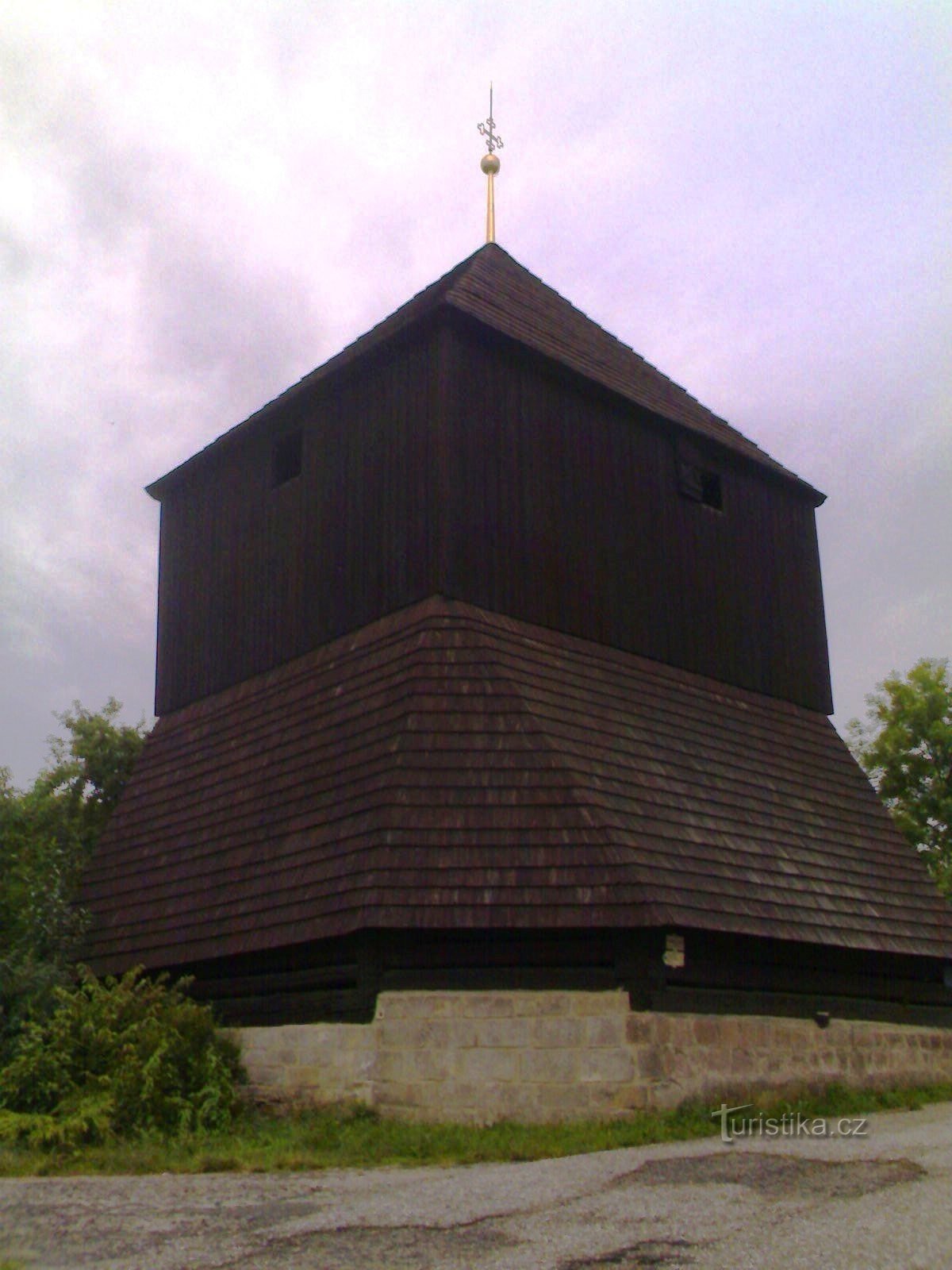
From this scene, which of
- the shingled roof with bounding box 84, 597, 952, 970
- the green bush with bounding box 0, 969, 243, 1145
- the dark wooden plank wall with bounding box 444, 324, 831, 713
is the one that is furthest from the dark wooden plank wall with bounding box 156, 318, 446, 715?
the green bush with bounding box 0, 969, 243, 1145

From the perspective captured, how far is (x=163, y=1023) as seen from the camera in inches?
508

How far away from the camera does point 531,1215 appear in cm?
786

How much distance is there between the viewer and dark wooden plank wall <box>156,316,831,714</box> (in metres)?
15.8

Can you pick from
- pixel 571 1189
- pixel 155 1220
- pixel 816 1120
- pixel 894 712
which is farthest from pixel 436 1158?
pixel 894 712

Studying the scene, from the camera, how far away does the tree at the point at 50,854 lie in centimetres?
1455

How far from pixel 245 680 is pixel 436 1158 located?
27.5ft

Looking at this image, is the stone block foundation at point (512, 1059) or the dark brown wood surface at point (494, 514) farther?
the dark brown wood surface at point (494, 514)

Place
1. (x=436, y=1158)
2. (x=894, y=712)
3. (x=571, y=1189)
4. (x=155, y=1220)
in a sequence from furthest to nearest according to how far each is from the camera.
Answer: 1. (x=894, y=712)
2. (x=436, y=1158)
3. (x=571, y=1189)
4. (x=155, y=1220)

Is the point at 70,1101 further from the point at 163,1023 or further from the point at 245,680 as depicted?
the point at 245,680

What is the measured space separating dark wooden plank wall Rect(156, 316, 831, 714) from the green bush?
5.06 meters

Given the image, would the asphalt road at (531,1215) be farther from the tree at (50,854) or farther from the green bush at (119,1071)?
the tree at (50,854)

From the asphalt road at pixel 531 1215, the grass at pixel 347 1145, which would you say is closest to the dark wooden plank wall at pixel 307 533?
the grass at pixel 347 1145

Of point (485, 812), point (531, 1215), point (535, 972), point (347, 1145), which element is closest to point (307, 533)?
point (485, 812)

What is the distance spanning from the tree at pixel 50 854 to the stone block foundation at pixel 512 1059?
326 cm
